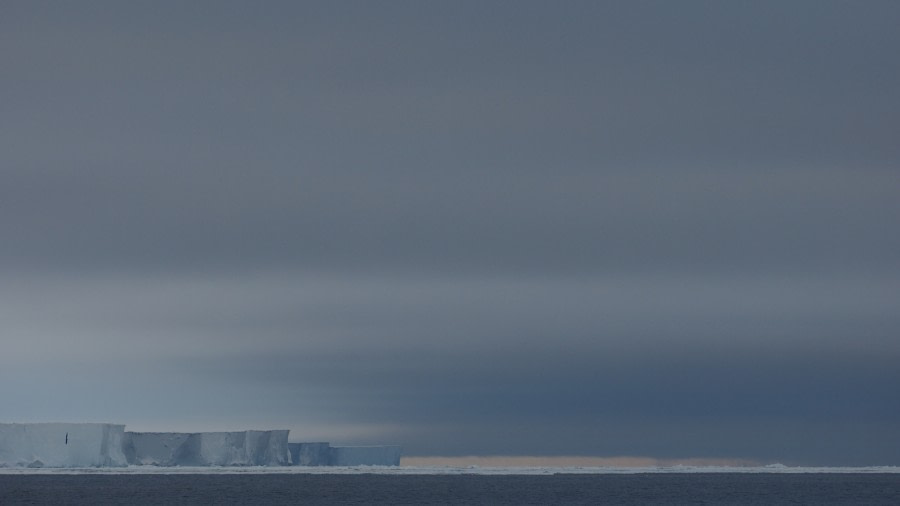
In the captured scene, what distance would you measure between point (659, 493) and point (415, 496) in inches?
560

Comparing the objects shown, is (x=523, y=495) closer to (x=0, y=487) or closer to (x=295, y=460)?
(x=295, y=460)

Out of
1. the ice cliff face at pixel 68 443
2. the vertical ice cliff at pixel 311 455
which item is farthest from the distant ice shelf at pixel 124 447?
the vertical ice cliff at pixel 311 455

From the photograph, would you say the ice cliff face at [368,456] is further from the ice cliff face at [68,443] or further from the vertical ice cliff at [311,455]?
the ice cliff face at [68,443]

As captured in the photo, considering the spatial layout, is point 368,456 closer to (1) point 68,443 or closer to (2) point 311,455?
(2) point 311,455

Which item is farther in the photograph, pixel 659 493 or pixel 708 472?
pixel 708 472

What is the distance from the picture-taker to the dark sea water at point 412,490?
240ft

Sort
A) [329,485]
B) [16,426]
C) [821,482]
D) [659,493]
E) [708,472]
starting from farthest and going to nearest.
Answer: [708,472] < [821,482] < [329,485] < [659,493] < [16,426]

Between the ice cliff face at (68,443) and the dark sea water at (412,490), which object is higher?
the ice cliff face at (68,443)

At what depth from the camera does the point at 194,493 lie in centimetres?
7875

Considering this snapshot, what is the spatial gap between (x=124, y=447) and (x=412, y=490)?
1695 cm

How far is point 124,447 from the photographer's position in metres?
76.9

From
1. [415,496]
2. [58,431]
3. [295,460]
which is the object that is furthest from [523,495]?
[58,431]

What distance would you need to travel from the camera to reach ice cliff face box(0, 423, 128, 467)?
7512 centimetres

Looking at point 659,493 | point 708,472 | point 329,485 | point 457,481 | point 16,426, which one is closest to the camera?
point 16,426
